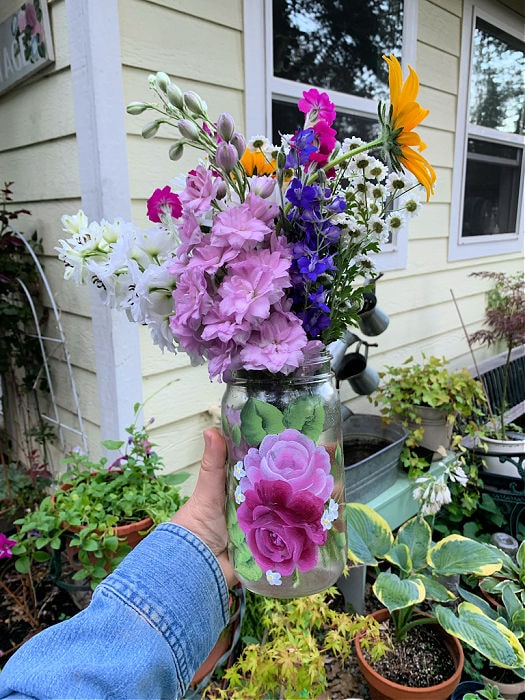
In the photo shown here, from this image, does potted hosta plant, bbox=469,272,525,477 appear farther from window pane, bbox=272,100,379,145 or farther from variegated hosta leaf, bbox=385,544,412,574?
window pane, bbox=272,100,379,145

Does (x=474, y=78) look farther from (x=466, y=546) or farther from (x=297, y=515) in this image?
(x=297, y=515)

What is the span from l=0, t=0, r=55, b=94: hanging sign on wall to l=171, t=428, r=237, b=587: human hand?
155cm

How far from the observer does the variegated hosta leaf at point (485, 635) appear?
1447mm

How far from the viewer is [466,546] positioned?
1.74 metres

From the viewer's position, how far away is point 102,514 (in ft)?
4.67

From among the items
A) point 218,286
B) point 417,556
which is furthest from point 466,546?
point 218,286

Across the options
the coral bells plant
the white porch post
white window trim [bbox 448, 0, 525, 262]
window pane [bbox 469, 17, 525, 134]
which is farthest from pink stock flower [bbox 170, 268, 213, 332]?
window pane [bbox 469, 17, 525, 134]

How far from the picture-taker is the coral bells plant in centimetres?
58

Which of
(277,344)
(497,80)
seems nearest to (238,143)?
(277,344)

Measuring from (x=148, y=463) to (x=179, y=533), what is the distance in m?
0.78

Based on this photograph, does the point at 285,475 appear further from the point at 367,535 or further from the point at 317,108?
the point at 367,535

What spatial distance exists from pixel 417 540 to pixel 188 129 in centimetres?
170

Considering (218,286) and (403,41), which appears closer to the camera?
(218,286)

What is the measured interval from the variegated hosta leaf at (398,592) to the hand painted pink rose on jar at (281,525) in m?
1.00
